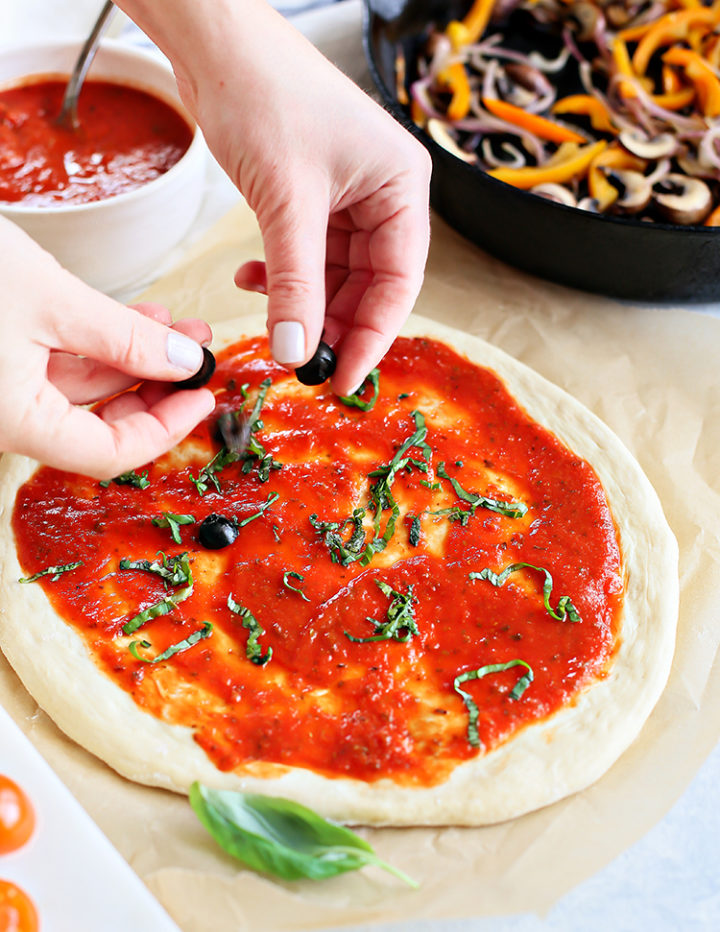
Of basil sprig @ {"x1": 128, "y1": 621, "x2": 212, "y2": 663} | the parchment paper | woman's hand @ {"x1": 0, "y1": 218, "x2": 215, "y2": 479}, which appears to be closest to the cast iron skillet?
the parchment paper

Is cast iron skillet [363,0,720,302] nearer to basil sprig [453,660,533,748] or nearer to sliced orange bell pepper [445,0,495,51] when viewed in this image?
sliced orange bell pepper [445,0,495,51]

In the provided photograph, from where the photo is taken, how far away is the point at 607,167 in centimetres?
405

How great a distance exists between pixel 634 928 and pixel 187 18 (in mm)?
2931

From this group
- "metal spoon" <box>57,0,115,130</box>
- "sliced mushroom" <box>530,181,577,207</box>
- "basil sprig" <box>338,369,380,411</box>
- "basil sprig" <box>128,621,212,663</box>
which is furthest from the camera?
"sliced mushroom" <box>530,181,577,207</box>

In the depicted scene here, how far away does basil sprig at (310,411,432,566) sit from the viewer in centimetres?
290

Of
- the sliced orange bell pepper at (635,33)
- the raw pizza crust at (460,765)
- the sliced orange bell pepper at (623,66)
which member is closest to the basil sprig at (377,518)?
the raw pizza crust at (460,765)

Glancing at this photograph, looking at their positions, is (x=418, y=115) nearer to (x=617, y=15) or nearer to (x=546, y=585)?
(x=617, y=15)


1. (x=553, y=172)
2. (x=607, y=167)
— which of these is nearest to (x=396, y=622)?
(x=553, y=172)

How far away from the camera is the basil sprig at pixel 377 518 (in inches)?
114

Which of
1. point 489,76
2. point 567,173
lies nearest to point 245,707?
point 567,173

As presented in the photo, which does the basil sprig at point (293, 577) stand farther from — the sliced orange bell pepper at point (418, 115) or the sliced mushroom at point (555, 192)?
the sliced orange bell pepper at point (418, 115)

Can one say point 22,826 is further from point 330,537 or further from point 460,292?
point 460,292

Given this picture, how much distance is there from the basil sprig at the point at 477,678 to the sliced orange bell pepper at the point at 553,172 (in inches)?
90.1

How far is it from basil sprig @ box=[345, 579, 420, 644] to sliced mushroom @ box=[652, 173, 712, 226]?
2.19m
